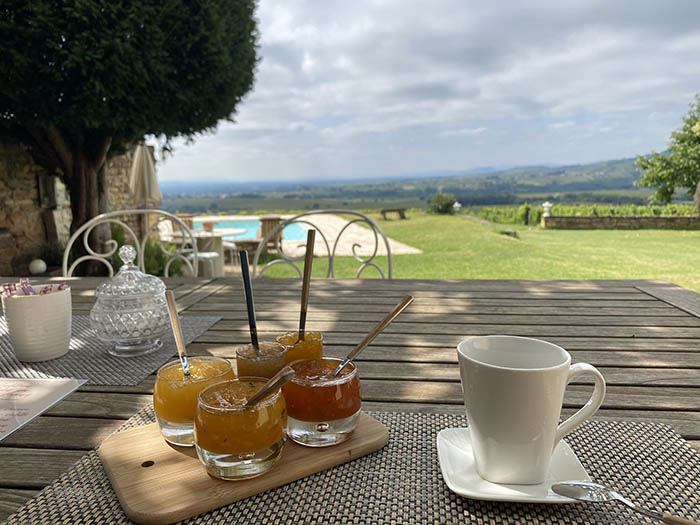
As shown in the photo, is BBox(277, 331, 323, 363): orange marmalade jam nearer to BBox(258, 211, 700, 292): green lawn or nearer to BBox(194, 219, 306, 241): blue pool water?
BBox(258, 211, 700, 292): green lawn

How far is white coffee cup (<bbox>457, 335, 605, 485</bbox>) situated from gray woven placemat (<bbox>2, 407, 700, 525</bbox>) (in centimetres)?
4

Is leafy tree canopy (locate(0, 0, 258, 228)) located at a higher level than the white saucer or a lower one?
higher

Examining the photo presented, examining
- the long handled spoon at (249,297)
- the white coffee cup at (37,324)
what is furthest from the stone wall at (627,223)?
the long handled spoon at (249,297)

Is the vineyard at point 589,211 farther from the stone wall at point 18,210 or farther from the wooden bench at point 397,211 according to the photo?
the stone wall at point 18,210

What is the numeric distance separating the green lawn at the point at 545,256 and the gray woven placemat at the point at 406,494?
5629 mm

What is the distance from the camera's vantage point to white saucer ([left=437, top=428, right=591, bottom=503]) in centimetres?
42

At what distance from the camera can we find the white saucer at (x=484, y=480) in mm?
421

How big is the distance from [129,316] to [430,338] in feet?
2.00

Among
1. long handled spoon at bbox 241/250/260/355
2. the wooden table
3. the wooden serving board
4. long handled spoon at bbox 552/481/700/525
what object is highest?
long handled spoon at bbox 241/250/260/355

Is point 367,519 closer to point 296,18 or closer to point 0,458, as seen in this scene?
point 0,458

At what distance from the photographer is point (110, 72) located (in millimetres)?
3184

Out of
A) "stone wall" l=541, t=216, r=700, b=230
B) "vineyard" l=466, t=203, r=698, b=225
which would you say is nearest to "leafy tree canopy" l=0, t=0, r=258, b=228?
"stone wall" l=541, t=216, r=700, b=230

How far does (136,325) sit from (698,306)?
1380mm

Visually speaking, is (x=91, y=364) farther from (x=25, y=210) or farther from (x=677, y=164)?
(x=677, y=164)
